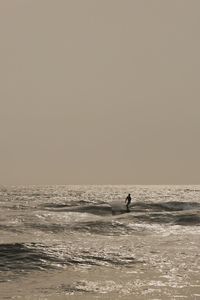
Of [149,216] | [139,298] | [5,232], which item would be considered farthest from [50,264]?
Result: [149,216]

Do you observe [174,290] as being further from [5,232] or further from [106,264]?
[5,232]

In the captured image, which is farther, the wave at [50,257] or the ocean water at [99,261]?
the wave at [50,257]

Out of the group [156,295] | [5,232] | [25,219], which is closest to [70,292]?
[156,295]

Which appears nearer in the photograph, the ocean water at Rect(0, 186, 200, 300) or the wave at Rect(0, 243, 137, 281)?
the ocean water at Rect(0, 186, 200, 300)

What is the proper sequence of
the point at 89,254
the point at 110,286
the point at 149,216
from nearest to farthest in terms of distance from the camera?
1. the point at 110,286
2. the point at 89,254
3. the point at 149,216

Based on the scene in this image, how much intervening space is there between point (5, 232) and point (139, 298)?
18676mm

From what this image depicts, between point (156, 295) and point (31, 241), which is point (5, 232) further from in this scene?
point (156, 295)

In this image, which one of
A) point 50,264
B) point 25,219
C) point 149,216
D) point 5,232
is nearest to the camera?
point 50,264

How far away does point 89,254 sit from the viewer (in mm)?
24656

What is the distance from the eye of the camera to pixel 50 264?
22484 mm

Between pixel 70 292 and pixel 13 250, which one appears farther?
pixel 13 250

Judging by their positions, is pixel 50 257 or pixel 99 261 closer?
pixel 99 261

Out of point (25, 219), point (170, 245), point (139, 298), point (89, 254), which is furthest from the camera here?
point (25, 219)

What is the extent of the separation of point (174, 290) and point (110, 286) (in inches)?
97.2
